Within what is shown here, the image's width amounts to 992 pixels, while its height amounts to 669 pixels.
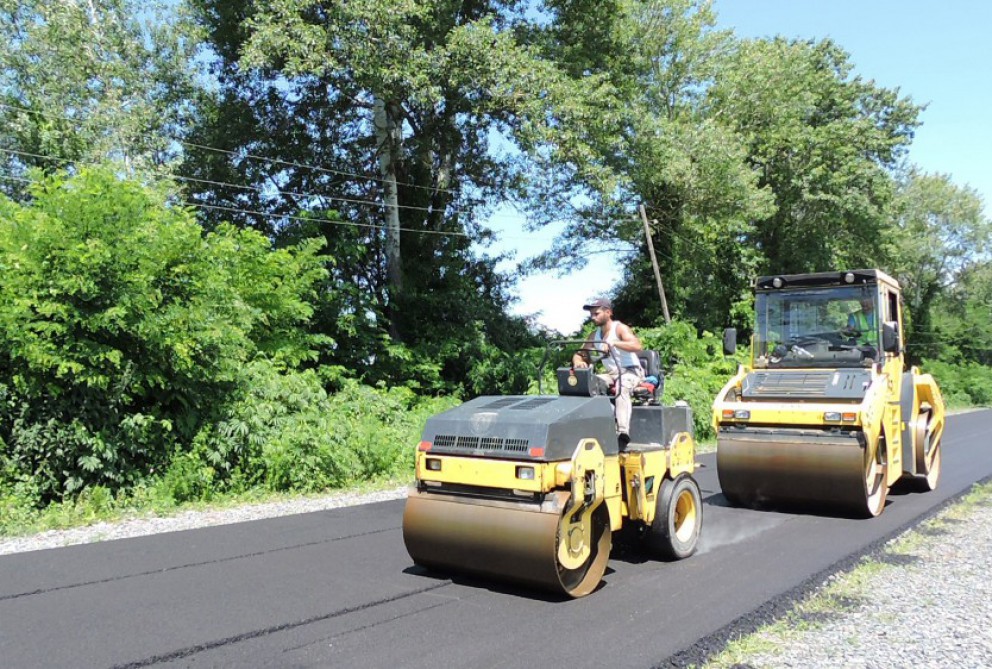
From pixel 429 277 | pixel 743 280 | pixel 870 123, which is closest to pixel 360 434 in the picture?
pixel 429 277

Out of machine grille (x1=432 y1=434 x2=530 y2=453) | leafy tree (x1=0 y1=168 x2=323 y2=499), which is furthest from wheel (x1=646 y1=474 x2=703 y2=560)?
leafy tree (x1=0 y1=168 x2=323 y2=499)

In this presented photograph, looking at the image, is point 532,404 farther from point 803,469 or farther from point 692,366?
point 692,366

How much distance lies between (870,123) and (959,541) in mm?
27060

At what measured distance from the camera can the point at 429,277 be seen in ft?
63.1

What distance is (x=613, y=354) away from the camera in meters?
5.86

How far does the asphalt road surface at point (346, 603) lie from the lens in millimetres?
4141

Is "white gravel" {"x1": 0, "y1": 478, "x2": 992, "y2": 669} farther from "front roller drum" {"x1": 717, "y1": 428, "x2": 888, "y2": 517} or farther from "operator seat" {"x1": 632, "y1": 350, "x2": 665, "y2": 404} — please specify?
"operator seat" {"x1": 632, "y1": 350, "x2": 665, "y2": 404}

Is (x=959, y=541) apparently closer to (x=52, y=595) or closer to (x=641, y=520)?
(x=641, y=520)

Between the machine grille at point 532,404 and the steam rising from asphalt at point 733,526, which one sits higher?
the machine grille at point 532,404

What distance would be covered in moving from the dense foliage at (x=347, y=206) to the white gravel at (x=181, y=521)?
29.9 inches

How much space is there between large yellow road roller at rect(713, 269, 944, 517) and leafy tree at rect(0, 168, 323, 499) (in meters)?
6.36

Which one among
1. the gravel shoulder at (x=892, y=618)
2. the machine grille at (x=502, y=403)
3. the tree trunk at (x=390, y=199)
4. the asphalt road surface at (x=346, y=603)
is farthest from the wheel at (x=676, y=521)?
the tree trunk at (x=390, y=199)

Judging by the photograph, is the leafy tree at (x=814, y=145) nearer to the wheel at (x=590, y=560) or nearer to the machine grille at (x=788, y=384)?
the machine grille at (x=788, y=384)

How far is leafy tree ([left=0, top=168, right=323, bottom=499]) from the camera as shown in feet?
26.2
